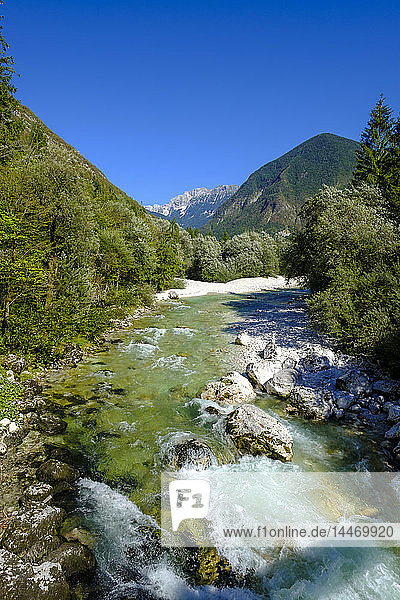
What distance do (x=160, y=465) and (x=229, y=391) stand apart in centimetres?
474

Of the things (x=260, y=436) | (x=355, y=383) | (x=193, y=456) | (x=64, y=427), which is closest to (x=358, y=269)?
(x=355, y=383)

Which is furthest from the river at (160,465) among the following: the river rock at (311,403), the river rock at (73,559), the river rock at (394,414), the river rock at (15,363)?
the river rock at (15,363)

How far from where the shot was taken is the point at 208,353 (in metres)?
18.5

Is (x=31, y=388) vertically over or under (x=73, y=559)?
over

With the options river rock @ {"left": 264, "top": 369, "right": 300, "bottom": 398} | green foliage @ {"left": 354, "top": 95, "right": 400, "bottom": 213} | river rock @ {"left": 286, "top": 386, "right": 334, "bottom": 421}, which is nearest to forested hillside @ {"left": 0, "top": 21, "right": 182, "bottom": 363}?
river rock @ {"left": 264, "top": 369, "right": 300, "bottom": 398}

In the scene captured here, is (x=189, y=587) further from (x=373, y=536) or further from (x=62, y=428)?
(x=62, y=428)

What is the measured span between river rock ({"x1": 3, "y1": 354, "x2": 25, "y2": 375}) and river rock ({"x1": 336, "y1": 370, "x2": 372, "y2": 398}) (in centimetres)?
1354

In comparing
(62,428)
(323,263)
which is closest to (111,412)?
(62,428)

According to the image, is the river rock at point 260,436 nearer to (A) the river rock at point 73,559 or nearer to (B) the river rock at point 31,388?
(A) the river rock at point 73,559

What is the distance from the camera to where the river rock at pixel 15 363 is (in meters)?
13.1

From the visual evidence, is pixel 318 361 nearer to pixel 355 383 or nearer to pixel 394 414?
pixel 355 383

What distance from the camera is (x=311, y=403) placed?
11797 mm

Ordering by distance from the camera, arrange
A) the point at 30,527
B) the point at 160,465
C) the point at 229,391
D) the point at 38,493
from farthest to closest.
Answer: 1. the point at 229,391
2. the point at 160,465
3. the point at 38,493
4. the point at 30,527

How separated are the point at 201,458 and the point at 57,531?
3798mm
